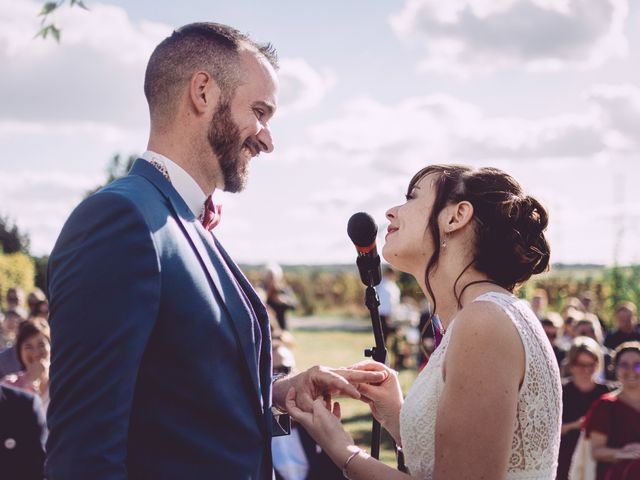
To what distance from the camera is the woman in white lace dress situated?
227 cm

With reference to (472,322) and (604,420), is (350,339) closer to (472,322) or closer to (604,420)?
(604,420)

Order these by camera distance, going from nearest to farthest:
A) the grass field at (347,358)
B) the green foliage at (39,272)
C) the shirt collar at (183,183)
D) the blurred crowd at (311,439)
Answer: the shirt collar at (183,183)
the blurred crowd at (311,439)
the grass field at (347,358)
the green foliage at (39,272)

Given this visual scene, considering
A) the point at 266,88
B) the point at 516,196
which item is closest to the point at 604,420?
the point at 516,196

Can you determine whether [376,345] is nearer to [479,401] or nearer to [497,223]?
[497,223]

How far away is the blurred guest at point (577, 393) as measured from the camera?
684 centimetres

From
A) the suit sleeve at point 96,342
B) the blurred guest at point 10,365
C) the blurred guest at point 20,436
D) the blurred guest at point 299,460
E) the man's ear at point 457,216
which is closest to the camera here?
the suit sleeve at point 96,342

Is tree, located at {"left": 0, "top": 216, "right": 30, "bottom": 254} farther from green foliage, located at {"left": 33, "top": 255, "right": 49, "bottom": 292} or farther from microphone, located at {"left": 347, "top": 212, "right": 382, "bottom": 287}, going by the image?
microphone, located at {"left": 347, "top": 212, "right": 382, "bottom": 287}

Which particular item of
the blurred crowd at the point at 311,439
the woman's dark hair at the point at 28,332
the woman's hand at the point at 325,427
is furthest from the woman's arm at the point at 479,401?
the woman's dark hair at the point at 28,332

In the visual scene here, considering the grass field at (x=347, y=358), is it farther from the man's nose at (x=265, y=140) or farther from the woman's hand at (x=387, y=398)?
the man's nose at (x=265, y=140)

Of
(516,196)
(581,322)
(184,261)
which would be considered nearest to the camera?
(184,261)

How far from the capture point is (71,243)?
1.85 metres

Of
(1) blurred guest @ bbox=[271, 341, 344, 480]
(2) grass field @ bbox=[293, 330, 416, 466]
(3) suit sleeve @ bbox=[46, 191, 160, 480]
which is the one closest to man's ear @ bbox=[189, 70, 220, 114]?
(3) suit sleeve @ bbox=[46, 191, 160, 480]

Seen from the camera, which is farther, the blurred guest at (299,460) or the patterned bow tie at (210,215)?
the blurred guest at (299,460)

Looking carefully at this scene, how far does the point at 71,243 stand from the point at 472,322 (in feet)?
4.02
